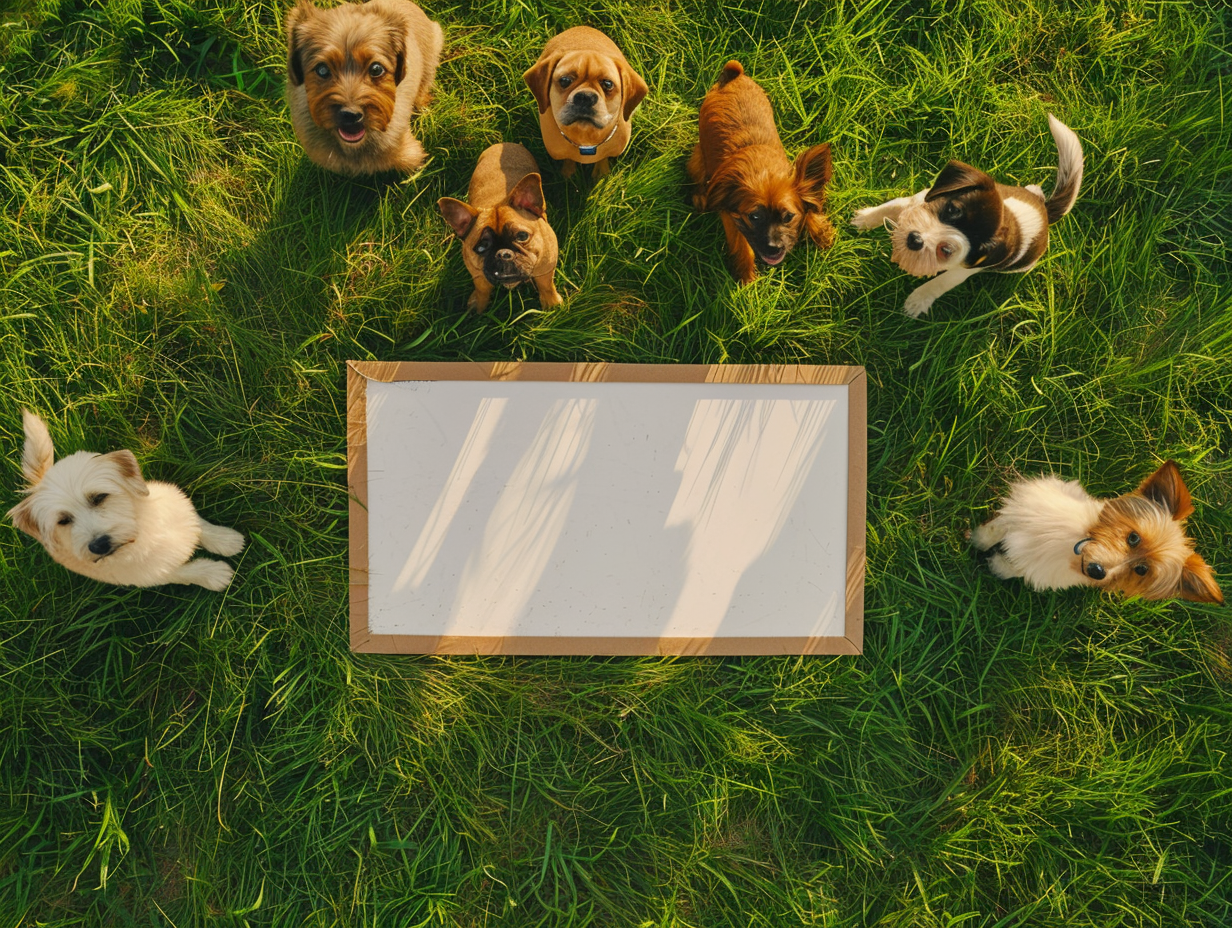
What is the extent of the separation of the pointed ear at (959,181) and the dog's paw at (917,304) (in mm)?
574

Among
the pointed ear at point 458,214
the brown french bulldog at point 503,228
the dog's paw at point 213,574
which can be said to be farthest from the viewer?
the dog's paw at point 213,574

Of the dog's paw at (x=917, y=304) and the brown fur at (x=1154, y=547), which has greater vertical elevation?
the dog's paw at (x=917, y=304)

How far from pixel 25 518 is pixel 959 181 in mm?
Result: 3819

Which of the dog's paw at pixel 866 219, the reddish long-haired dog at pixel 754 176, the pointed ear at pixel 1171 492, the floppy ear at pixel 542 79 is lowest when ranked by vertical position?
the pointed ear at pixel 1171 492

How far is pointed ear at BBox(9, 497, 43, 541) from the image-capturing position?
8.47 ft

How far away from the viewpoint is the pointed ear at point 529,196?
264 centimetres

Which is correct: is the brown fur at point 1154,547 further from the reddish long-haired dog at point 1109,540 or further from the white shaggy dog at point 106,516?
the white shaggy dog at point 106,516

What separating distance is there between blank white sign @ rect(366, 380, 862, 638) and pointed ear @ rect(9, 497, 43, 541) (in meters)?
1.24

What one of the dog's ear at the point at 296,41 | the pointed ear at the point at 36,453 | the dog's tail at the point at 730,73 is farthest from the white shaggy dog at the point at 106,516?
the dog's tail at the point at 730,73

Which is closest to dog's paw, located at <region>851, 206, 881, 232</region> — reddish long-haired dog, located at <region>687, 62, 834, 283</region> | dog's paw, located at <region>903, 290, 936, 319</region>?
reddish long-haired dog, located at <region>687, 62, 834, 283</region>

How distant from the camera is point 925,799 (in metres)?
3.33

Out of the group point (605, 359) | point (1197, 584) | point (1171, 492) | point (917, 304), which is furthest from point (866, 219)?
point (1197, 584)

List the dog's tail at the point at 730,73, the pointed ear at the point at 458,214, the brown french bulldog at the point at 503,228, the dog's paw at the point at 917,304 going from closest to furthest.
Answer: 1. the pointed ear at the point at 458,214
2. the brown french bulldog at the point at 503,228
3. the dog's tail at the point at 730,73
4. the dog's paw at the point at 917,304

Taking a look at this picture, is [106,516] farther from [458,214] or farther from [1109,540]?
[1109,540]
